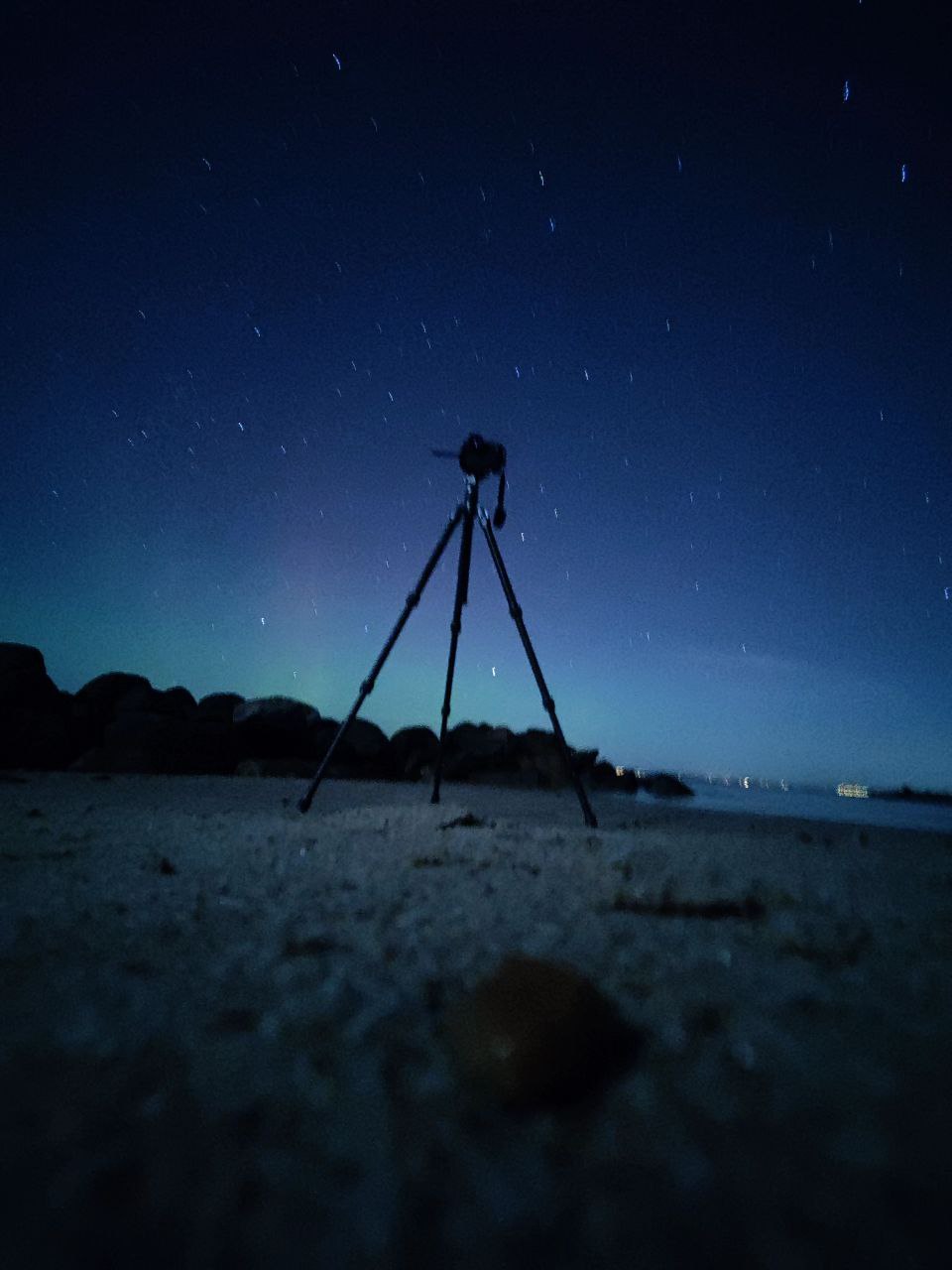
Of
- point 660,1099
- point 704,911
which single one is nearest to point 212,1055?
point 660,1099

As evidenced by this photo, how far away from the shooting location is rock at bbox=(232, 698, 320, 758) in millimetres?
13961

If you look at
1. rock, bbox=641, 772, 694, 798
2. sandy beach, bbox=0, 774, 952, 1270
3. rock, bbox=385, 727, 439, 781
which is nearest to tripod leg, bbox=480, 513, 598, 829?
sandy beach, bbox=0, 774, 952, 1270

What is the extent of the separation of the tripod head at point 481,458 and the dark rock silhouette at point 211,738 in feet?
16.7

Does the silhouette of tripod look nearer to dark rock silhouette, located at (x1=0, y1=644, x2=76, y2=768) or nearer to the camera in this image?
the camera

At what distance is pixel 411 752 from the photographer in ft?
53.5

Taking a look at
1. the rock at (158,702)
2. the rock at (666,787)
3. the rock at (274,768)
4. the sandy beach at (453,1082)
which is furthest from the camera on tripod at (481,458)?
the rock at (666,787)

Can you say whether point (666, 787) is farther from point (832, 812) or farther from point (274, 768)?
point (274, 768)

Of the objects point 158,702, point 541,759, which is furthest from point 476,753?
point 158,702

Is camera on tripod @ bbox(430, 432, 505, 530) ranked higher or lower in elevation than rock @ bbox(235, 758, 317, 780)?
higher

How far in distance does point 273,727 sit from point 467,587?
9.99m

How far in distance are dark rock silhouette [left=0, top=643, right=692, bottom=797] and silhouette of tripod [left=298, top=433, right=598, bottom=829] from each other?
3.76m

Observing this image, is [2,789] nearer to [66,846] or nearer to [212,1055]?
[66,846]

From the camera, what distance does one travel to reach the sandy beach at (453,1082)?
0.93 m

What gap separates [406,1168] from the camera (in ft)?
3.50
